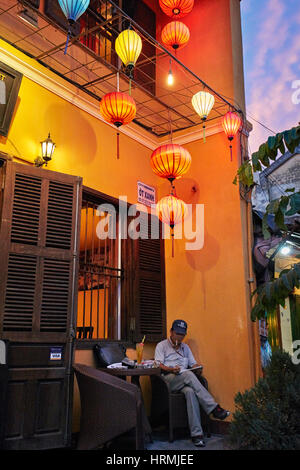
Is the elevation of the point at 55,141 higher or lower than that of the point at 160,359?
higher

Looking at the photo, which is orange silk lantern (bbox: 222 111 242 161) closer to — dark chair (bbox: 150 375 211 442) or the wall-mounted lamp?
the wall-mounted lamp

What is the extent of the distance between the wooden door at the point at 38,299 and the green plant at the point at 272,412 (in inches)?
92.3

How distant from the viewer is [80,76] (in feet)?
17.6

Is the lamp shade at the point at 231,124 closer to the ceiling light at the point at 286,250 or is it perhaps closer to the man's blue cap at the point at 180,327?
the ceiling light at the point at 286,250

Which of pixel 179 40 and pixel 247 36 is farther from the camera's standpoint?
pixel 247 36

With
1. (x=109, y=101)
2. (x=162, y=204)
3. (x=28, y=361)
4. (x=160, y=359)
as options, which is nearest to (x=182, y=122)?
(x=162, y=204)

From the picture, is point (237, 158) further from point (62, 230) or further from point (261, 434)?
point (261, 434)

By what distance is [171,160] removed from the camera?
486 cm

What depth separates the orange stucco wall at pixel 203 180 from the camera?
488 centimetres

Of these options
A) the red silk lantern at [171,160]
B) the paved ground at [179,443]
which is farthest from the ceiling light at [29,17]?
the paved ground at [179,443]

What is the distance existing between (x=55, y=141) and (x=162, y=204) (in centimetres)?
152

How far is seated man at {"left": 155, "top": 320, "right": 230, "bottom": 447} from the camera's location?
4396 millimetres

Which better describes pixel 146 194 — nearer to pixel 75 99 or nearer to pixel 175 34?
pixel 75 99

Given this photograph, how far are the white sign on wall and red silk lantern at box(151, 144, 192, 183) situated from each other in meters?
1.03
